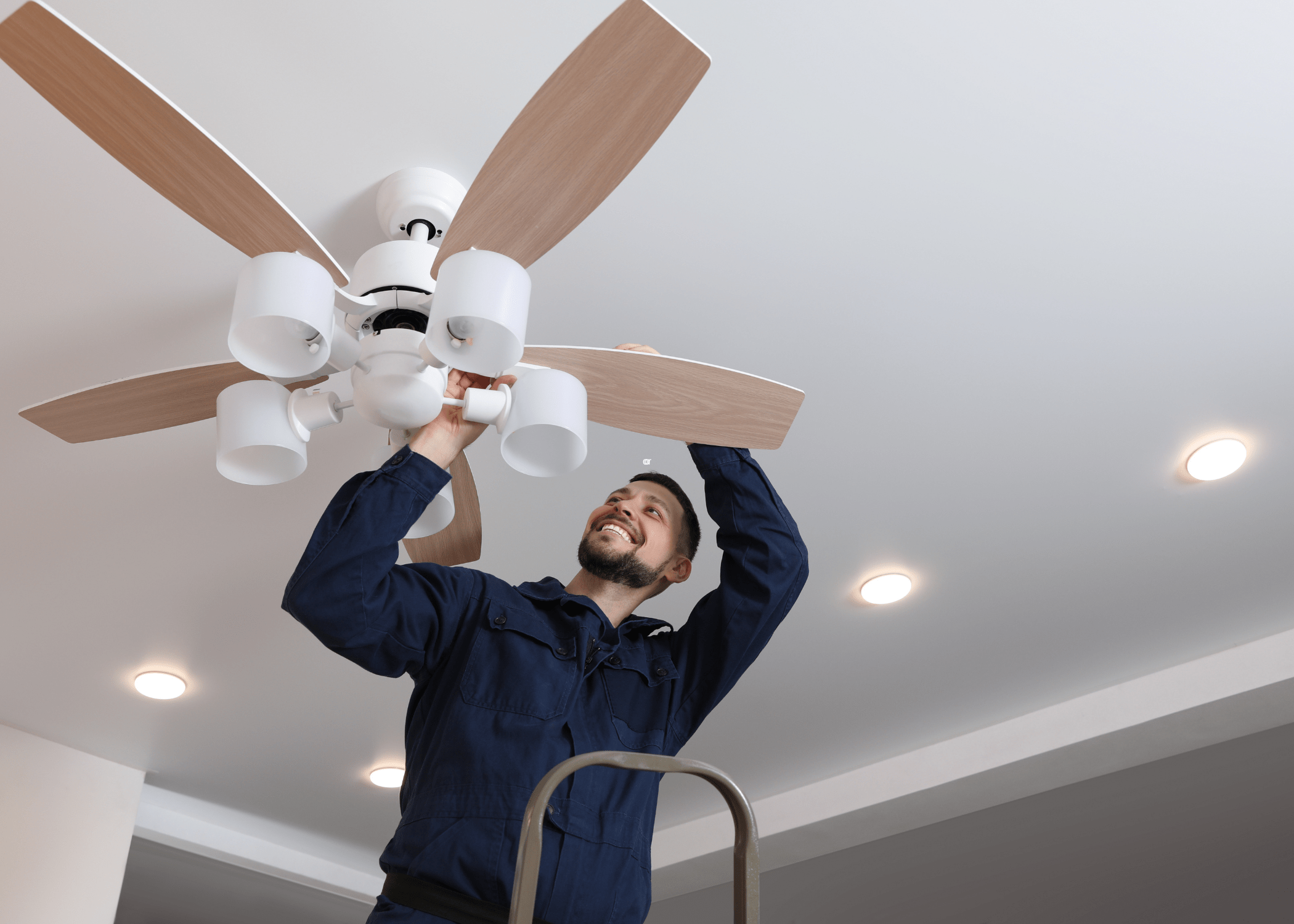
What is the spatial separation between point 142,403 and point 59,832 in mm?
2184

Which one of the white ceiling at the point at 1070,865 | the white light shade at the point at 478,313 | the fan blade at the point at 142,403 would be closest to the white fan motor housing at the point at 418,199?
the fan blade at the point at 142,403

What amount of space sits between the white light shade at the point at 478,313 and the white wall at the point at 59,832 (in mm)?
2572

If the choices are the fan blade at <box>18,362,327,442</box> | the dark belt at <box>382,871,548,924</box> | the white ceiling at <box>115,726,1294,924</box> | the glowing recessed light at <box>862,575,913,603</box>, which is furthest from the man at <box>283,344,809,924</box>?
the white ceiling at <box>115,726,1294,924</box>

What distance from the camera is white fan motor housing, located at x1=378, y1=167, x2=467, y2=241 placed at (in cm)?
140

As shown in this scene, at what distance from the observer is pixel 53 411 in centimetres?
133

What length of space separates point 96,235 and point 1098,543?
6.46 feet

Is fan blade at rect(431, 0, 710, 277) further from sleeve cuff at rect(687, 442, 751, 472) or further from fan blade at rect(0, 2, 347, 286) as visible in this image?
sleeve cuff at rect(687, 442, 751, 472)

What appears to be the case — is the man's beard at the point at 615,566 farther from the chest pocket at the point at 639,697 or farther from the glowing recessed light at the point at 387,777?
the glowing recessed light at the point at 387,777

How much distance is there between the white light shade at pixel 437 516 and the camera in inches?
51.5

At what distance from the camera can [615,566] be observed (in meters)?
1.44

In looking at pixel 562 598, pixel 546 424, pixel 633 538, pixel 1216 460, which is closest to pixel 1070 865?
pixel 1216 460

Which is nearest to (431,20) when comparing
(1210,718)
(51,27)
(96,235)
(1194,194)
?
(51,27)

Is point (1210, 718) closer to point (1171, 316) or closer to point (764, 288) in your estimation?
point (1171, 316)

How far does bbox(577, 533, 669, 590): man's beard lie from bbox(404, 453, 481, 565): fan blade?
177 mm
